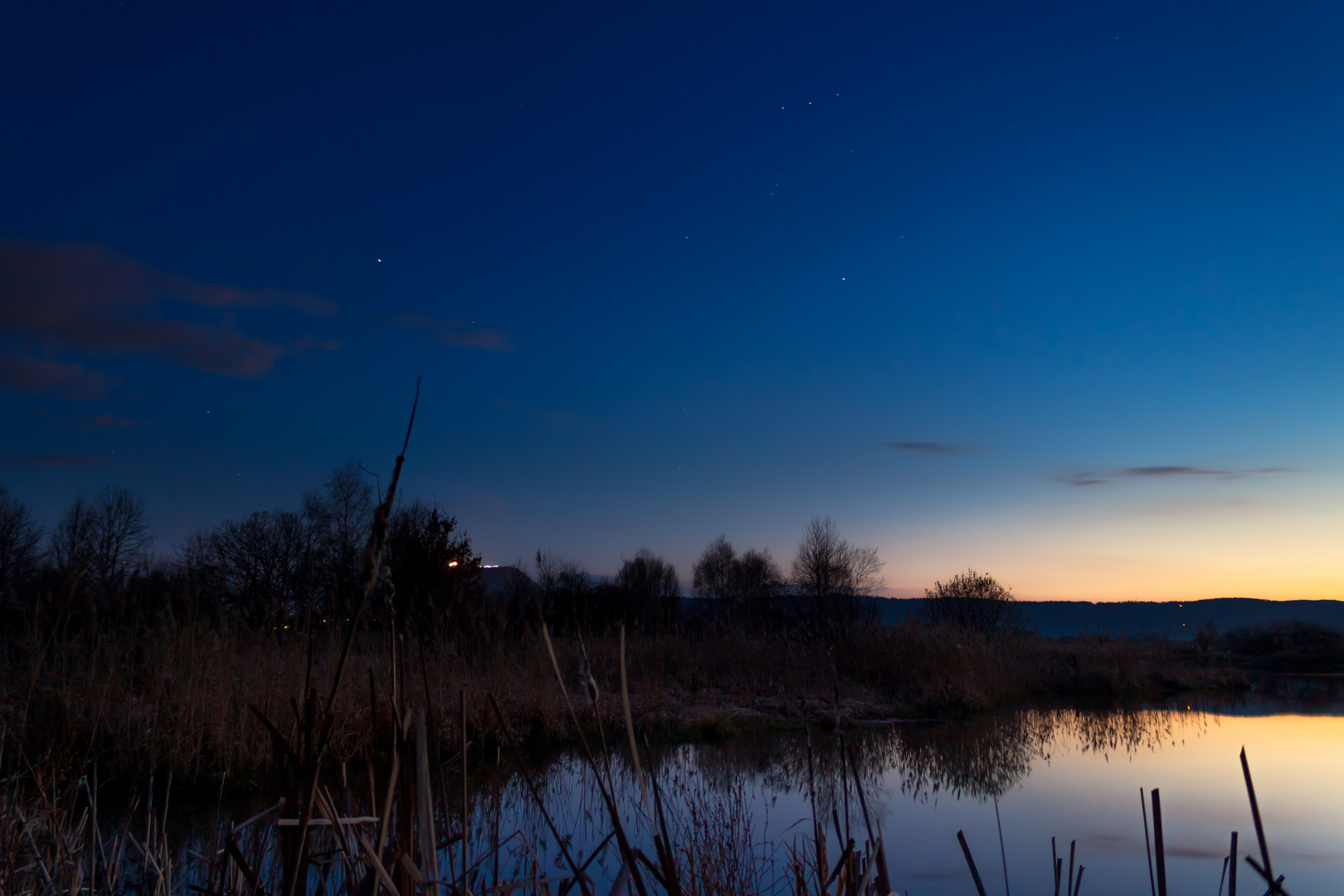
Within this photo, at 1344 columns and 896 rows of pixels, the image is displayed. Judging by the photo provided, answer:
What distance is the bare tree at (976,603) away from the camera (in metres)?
22.5

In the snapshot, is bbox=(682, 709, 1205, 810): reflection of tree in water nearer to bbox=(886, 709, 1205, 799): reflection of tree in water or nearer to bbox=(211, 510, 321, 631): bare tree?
bbox=(886, 709, 1205, 799): reflection of tree in water

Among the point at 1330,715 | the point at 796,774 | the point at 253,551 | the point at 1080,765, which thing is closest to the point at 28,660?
the point at 796,774

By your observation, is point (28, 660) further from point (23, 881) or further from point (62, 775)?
point (23, 881)

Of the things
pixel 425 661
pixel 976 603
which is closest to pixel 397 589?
pixel 425 661

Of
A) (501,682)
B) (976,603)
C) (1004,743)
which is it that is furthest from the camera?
(976,603)

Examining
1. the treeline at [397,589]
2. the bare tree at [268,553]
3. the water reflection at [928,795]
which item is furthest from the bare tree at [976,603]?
the bare tree at [268,553]

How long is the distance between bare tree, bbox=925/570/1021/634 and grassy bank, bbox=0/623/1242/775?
3.50m

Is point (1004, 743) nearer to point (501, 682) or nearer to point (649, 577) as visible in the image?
point (501, 682)

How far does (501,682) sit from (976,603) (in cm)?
1860

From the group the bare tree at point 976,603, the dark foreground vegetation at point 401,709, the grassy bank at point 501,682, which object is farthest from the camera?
the bare tree at point 976,603

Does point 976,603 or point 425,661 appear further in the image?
point 976,603

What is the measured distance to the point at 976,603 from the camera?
2389 centimetres

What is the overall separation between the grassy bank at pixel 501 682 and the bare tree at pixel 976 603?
3.50 metres

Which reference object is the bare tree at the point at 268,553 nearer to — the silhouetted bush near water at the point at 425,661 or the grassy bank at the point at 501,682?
the silhouetted bush near water at the point at 425,661
